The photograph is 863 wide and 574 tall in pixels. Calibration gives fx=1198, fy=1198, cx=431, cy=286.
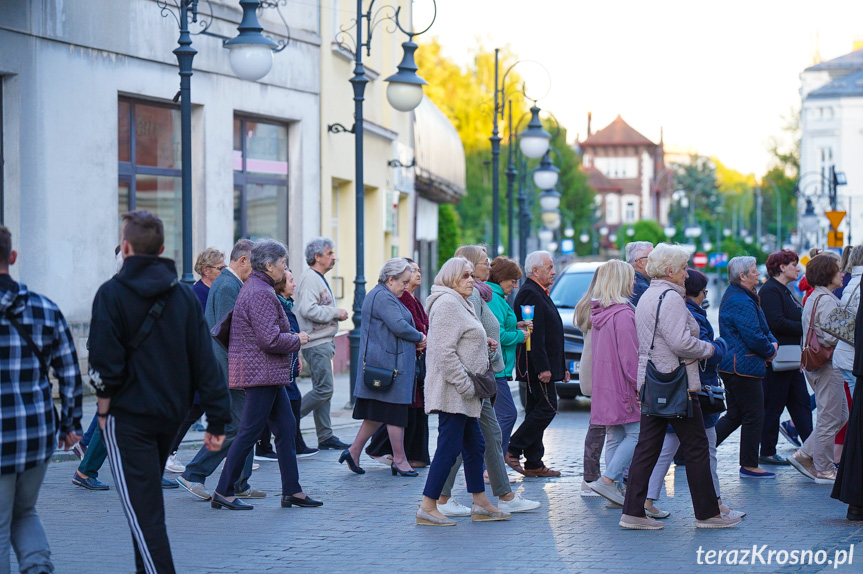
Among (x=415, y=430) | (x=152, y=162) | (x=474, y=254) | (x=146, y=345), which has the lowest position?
(x=415, y=430)

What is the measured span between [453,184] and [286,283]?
75.2ft

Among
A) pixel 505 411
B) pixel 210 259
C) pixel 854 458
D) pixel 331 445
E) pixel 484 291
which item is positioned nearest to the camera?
pixel 854 458

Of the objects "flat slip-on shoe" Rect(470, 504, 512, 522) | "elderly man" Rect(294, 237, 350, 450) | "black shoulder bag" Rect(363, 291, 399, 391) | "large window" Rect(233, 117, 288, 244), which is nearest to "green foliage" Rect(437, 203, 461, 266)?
"large window" Rect(233, 117, 288, 244)

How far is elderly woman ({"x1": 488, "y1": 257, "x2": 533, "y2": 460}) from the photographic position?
9669mm

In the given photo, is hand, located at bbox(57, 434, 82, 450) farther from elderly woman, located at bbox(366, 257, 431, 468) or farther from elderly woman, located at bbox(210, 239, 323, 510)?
elderly woman, located at bbox(366, 257, 431, 468)

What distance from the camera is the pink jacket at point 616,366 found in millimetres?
8602

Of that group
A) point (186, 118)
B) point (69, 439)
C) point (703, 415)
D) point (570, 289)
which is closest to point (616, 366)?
point (703, 415)

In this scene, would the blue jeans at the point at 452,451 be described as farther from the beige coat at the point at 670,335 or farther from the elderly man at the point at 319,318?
the elderly man at the point at 319,318

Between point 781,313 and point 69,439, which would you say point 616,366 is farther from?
point 69,439

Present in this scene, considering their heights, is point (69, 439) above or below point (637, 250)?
below

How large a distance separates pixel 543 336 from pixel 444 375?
2236mm

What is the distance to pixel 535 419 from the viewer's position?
10.1 metres

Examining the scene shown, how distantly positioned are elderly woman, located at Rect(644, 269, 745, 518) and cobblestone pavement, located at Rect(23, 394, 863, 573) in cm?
22

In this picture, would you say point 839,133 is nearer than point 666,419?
No
